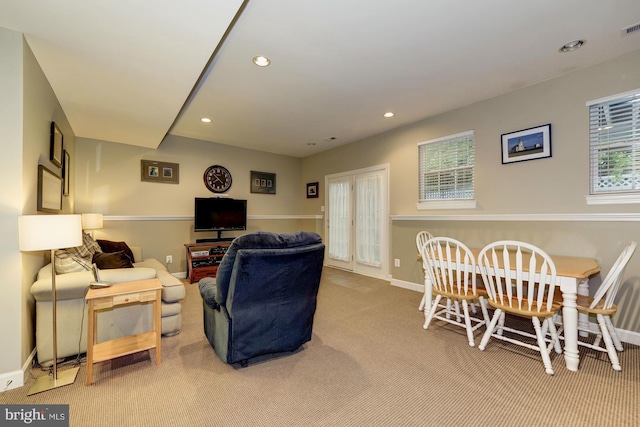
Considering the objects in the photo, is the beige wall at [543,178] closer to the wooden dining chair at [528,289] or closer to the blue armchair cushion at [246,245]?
the wooden dining chair at [528,289]

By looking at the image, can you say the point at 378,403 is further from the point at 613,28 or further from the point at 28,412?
the point at 613,28

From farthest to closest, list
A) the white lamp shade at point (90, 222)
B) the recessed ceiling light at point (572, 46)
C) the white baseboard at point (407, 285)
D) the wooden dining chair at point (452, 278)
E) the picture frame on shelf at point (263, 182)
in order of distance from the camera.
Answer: the picture frame on shelf at point (263, 182)
the white baseboard at point (407, 285)
the white lamp shade at point (90, 222)
the wooden dining chair at point (452, 278)
the recessed ceiling light at point (572, 46)

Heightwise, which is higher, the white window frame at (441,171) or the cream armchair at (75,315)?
the white window frame at (441,171)

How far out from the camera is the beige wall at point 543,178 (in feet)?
7.93

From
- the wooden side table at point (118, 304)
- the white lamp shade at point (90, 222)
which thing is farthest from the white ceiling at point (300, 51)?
the wooden side table at point (118, 304)

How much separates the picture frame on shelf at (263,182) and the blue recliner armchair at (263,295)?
374cm

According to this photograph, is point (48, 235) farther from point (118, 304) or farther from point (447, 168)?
point (447, 168)

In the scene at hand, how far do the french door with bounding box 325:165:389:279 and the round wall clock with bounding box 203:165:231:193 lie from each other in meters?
2.04

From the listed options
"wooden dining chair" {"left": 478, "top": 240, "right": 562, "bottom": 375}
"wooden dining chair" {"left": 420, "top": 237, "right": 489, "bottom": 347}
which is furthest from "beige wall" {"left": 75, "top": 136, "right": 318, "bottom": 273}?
"wooden dining chair" {"left": 478, "top": 240, "right": 562, "bottom": 375}

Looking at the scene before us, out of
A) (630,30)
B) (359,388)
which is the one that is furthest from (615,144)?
(359,388)

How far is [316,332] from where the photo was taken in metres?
2.56

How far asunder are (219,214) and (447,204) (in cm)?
381

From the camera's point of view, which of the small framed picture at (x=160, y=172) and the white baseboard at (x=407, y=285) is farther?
the small framed picture at (x=160, y=172)

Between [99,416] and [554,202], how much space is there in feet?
13.4
